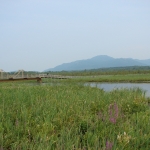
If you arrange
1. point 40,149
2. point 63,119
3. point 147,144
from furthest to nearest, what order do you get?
point 63,119, point 147,144, point 40,149

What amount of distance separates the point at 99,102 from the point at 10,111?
3279 mm

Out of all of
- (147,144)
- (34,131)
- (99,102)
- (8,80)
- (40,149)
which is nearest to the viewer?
(40,149)

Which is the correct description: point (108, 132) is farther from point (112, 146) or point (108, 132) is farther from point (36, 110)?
point (36, 110)

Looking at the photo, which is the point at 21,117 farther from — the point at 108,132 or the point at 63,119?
the point at 108,132

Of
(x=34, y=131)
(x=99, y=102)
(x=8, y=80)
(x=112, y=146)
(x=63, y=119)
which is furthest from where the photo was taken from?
(x=8, y=80)

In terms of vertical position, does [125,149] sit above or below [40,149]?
below

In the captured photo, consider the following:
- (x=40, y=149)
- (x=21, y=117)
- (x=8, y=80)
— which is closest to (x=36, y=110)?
(x=21, y=117)

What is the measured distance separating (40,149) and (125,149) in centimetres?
176

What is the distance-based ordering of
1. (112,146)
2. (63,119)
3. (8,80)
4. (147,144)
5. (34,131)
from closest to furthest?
1. (112,146)
2. (147,144)
3. (34,131)
4. (63,119)
5. (8,80)

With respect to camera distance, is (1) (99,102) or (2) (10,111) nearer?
(2) (10,111)

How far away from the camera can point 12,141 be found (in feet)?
14.7

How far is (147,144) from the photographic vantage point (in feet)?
14.6

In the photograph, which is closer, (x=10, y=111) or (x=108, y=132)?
(x=108, y=132)

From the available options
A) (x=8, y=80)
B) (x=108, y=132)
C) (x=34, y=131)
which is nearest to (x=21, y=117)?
(x=34, y=131)
